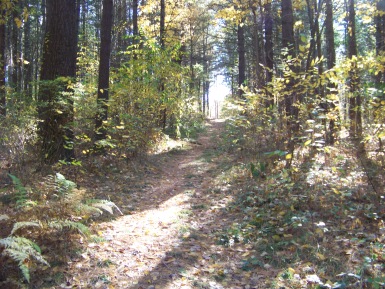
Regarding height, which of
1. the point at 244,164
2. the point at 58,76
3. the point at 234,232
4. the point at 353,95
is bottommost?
the point at 234,232

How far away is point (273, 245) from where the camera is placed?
14.8 ft

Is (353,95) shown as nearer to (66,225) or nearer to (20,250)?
(66,225)

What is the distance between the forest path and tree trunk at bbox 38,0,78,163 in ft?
4.49

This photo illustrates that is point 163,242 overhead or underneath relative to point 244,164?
underneath

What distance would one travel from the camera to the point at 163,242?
475 centimetres

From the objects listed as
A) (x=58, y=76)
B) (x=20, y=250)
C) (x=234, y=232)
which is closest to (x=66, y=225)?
(x=20, y=250)

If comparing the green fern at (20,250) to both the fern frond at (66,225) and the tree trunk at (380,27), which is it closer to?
the fern frond at (66,225)

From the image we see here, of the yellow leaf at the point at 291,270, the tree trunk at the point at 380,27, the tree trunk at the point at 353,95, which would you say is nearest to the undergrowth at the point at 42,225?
the yellow leaf at the point at 291,270

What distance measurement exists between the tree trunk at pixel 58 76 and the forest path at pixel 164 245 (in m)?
1.37

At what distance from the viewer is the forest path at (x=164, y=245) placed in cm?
373

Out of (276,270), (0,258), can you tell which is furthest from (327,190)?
(0,258)

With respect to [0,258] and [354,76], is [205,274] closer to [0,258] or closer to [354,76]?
[0,258]

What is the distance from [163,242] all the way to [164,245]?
98 mm

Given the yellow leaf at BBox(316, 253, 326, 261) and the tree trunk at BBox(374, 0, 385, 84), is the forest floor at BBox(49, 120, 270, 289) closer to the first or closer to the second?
the yellow leaf at BBox(316, 253, 326, 261)
